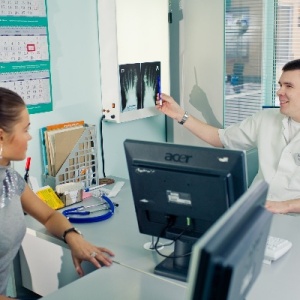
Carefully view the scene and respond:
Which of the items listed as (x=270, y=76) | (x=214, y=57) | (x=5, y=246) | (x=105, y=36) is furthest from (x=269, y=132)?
(x=5, y=246)

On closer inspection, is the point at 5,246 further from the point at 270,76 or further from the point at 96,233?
the point at 270,76

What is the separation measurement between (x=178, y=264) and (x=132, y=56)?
1.43 m

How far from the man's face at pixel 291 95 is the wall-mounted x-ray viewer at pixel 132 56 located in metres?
0.79

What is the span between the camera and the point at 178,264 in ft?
4.91

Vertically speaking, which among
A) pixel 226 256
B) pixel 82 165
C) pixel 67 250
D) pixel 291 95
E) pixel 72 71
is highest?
pixel 72 71

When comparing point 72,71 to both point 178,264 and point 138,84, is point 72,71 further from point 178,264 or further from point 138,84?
point 178,264

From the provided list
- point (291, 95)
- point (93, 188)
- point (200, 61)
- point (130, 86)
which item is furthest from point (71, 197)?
point (200, 61)

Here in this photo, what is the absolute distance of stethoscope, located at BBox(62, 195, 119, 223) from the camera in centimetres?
194

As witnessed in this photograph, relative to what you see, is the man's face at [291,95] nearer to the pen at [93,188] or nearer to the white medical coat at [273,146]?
the white medical coat at [273,146]

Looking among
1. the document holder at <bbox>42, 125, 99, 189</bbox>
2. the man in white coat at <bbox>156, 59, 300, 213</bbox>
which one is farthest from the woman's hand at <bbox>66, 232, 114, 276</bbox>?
the man in white coat at <bbox>156, 59, 300, 213</bbox>

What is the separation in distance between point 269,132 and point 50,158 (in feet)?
3.67

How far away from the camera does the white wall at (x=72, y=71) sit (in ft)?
7.54

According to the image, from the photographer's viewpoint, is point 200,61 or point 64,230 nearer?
point 64,230

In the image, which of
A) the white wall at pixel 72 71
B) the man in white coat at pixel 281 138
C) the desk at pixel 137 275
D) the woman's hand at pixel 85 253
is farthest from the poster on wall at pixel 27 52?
the man in white coat at pixel 281 138
